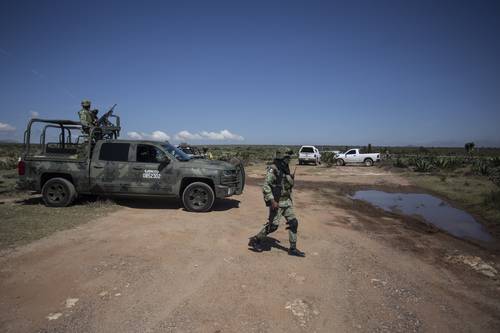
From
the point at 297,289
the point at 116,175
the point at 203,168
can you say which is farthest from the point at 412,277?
the point at 116,175

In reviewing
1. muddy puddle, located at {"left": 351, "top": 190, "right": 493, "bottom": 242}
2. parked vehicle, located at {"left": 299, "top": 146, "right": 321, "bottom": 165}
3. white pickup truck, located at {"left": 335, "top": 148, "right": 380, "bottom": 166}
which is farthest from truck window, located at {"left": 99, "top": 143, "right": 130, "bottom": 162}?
white pickup truck, located at {"left": 335, "top": 148, "right": 380, "bottom": 166}

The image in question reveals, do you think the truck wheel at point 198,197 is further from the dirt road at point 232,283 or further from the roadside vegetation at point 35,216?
the roadside vegetation at point 35,216

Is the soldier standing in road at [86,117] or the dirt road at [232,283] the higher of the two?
the soldier standing in road at [86,117]

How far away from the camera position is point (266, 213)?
28.6 feet

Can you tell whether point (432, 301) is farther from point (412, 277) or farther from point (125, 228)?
point (125, 228)

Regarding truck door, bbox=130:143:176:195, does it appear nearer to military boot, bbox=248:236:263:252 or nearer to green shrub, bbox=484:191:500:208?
military boot, bbox=248:236:263:252

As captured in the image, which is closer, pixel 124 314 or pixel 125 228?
pixel 124 314

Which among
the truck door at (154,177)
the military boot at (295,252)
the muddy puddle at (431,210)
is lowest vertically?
the muddy puddle at (431,210)

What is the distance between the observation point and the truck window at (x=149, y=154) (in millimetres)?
8366

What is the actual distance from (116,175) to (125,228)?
2.16 metres

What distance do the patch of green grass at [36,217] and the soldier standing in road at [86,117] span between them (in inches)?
82.7

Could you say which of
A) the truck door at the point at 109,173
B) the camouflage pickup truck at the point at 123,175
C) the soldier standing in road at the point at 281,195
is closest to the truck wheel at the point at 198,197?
the camouflage pickup truck at the point at 123,175

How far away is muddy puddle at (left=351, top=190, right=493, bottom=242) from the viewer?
26.3 ft

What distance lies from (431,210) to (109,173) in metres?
10.3
